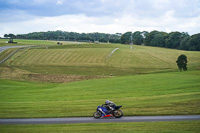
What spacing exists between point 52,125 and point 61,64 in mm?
61908

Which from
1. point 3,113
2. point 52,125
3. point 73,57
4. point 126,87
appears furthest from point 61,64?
point 52,125

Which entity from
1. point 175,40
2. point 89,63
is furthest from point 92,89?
point 175,40

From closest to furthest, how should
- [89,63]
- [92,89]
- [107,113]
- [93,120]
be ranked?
[93,120]
[107,113]
[92,89]
[89,63]

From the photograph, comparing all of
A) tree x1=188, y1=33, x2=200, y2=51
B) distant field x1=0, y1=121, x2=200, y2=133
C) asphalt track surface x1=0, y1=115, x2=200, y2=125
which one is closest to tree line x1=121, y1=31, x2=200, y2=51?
tree x1=188, y1=33, x2=200, y2=51

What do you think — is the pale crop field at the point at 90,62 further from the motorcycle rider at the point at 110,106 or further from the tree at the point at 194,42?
the motorcycle rider at the point at 110,106

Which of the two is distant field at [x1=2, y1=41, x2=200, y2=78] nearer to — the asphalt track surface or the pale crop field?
the pale crop field

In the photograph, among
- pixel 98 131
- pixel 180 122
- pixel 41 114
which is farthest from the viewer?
pixel 41 114

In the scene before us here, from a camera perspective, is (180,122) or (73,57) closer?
(180,122)

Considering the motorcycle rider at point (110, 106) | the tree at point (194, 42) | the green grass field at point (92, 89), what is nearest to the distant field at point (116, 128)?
the green grass field at point (92, 89)

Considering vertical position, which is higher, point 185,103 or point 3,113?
point 185,103

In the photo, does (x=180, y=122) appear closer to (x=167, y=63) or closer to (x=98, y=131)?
(x=98, y=131)

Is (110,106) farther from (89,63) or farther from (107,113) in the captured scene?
(89,63)

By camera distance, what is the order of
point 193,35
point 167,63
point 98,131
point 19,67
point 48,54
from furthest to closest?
point 193,35 → point 48,54 → point 167,63 → point 19,67 → point 98,131

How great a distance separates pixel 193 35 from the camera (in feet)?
479
